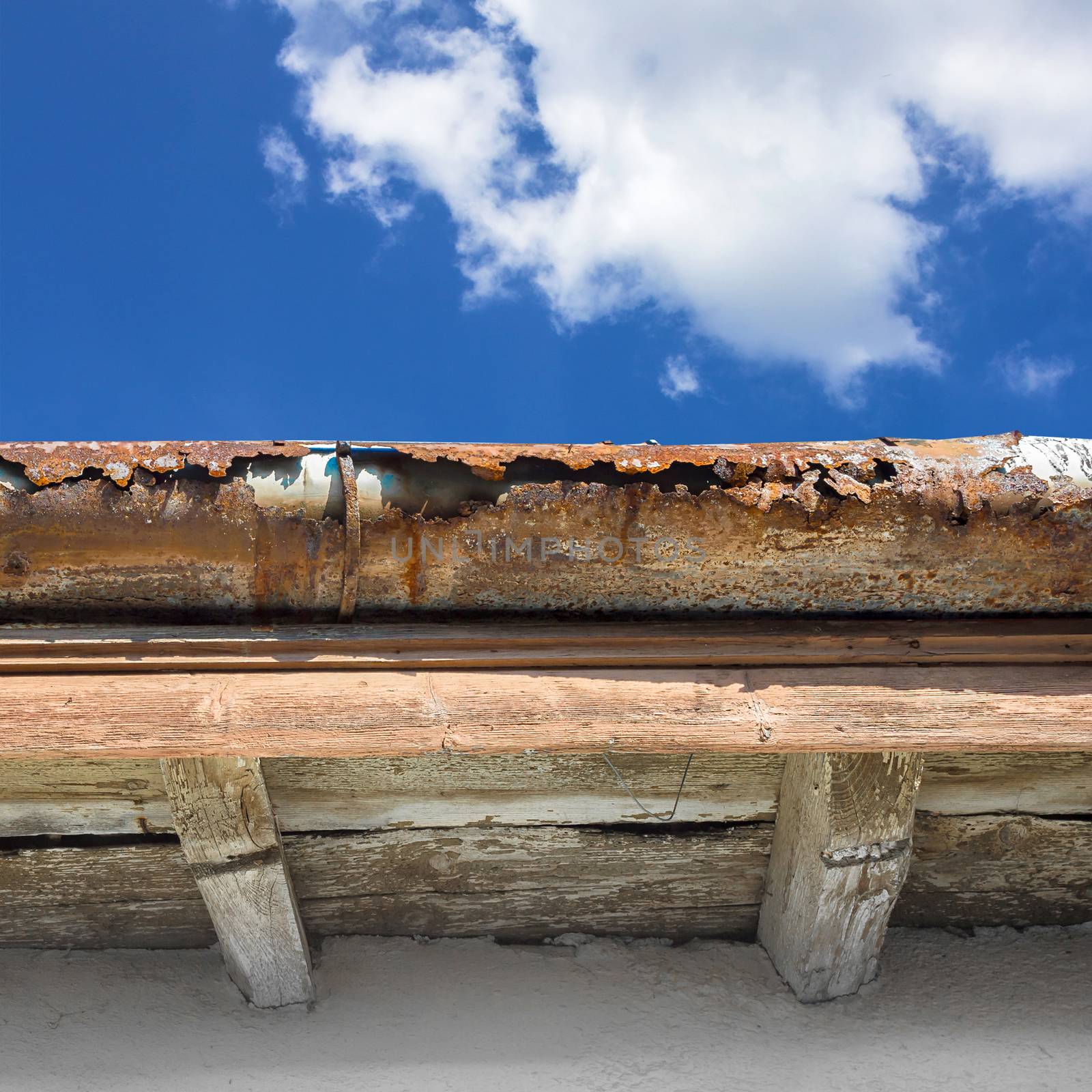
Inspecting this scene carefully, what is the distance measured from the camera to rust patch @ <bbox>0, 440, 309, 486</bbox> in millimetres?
1241

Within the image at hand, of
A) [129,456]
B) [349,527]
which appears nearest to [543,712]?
[349,527]

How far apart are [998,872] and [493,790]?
117 cm

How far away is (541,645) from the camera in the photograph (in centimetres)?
133

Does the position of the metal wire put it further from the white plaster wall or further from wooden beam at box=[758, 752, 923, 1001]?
the white plaster wall

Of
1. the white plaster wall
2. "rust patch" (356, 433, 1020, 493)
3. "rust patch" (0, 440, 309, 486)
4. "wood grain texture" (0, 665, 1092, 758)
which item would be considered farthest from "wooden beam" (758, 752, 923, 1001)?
"rust patch" (0, 440, 309, 486)

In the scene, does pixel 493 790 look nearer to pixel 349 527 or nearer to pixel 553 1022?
pixel 553 1022

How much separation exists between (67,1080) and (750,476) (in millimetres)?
1708

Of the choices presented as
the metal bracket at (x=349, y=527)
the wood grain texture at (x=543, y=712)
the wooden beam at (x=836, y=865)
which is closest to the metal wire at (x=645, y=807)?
the wooden beam at (x=836, y=865)

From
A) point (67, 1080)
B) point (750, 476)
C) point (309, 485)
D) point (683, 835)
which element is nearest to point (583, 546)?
point (750, 476)

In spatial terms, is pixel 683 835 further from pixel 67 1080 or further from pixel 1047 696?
pixel 67 1080

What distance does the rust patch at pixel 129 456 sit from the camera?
4.07ft

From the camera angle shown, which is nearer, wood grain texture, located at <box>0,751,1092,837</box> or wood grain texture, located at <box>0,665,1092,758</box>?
wood grain texture, located at <box>0,665,1092,758</box>

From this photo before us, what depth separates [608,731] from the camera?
124 centimetres

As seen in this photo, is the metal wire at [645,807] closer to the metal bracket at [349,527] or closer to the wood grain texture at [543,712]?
the wood grain texture at [543,712]
